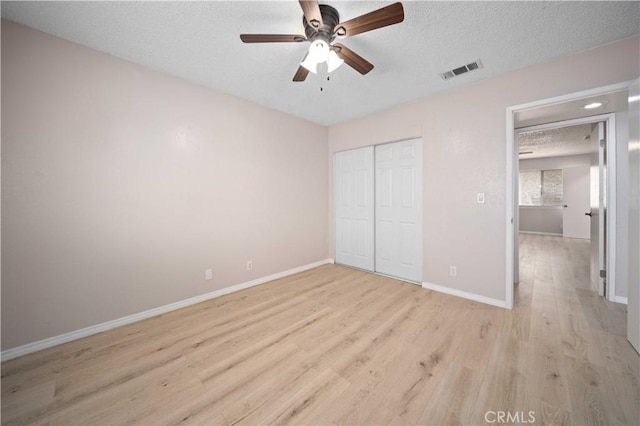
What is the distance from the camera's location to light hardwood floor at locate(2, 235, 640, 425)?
1363 millimetres

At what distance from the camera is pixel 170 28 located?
1.91 meters

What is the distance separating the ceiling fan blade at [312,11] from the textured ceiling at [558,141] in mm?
4504

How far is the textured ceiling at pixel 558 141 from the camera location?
4.59 m

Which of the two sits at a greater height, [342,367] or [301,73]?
[301,73]

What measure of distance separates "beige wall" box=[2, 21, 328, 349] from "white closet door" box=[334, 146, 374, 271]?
5.04 feet

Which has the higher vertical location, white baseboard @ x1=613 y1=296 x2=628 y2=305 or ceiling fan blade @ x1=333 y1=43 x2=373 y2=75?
ceiling fan blade @ x1=333 y1=43 x2=373 y2=75

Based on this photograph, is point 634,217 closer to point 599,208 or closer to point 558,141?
point 599,208

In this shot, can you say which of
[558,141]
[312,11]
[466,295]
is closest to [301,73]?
[312,11]

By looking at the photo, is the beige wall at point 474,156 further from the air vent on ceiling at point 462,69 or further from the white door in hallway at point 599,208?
the white door in hallway at point 599,208

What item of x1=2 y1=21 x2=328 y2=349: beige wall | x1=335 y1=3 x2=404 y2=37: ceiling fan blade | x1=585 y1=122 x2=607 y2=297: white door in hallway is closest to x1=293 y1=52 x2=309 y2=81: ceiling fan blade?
x1=335 y1=3 x2=404 y2=37: ceiling fan blade

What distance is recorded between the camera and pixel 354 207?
166 inches

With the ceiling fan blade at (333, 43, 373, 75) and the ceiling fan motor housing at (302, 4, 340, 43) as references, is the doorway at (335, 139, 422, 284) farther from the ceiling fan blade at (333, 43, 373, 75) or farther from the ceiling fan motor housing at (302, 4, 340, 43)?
the ceiling fan motor housing at (302, 4, 340, 43)

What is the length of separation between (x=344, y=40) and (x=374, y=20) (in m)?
0.64

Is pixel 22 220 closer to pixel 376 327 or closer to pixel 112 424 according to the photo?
pixel 112 424
